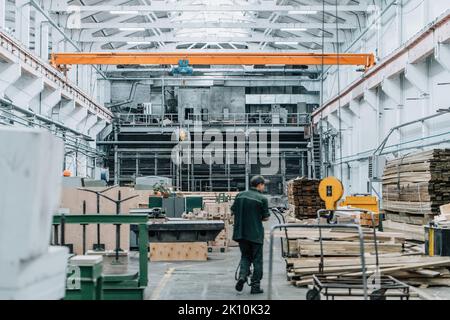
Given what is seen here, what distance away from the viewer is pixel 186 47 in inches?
1308

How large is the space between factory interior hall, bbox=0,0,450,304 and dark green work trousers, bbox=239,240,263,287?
2cm

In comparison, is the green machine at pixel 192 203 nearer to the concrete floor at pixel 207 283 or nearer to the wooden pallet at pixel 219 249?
the wooden pallet at pixel 219 249

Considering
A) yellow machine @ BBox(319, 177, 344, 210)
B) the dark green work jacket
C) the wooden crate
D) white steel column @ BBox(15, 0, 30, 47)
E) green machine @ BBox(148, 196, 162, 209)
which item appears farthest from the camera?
white steel column @ BBox(15, 0, 30, 47)

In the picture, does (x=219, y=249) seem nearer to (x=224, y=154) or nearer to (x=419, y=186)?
(x=419, y=186)

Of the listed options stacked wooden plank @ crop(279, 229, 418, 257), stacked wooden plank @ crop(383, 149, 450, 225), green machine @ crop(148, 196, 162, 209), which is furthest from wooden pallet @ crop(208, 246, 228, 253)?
stacked wooden plank @ crop(383, 149, 450, 225)

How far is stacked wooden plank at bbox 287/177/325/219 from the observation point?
53.9 ft

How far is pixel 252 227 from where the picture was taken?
27.3 ft

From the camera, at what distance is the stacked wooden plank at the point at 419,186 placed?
11516 millimetres

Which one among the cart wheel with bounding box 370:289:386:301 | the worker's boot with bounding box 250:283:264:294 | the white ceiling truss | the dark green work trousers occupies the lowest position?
the worker's boot with bounding box 250:283:264:294

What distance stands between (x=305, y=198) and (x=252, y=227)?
8410 millimetres

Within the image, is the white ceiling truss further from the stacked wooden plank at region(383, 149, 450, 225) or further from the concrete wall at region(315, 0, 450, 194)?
the stacked wooden plank at region(383, 149, 450, 225)

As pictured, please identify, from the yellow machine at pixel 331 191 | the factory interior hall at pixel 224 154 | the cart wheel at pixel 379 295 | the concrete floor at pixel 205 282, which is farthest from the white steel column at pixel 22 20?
the cart wheel at pixel 379 295
